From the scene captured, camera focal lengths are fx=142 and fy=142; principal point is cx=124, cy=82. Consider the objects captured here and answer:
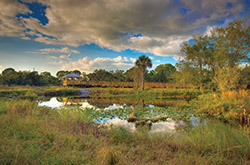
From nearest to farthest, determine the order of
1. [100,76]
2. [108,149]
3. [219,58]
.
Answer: [108,149]
[219,58]
[100,76]

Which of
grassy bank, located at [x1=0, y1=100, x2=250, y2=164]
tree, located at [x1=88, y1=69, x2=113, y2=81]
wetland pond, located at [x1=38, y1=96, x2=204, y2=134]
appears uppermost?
tree, located at [x1=88, y1=69, x2=113, y2=81]

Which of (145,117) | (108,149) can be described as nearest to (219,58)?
(145,117)

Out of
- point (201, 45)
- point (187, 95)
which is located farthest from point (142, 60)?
point (201, 45)

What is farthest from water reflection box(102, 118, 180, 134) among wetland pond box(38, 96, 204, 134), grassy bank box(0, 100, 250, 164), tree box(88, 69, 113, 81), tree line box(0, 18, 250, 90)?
tree box(88, 69, 113, 81)

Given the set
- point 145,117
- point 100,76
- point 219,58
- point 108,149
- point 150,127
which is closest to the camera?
point 108,149

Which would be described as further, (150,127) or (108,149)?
(150,127)

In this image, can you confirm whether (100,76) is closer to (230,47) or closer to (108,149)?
(230,47)

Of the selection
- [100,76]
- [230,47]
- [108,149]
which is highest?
[230,47]

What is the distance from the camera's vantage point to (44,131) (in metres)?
3.64

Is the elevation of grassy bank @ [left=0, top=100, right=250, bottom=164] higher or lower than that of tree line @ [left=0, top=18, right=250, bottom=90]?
lower

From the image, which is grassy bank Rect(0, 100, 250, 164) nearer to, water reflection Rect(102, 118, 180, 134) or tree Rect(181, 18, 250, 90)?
water reflection Rect(102, 118, 180, 134)

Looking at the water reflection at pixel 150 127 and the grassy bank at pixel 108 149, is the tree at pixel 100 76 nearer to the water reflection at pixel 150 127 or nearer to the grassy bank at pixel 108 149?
the water reflection at pixel 150 127

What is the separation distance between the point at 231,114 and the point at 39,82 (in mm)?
35636

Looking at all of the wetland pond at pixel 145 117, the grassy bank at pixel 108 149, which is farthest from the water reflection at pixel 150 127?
the grassy bank at pixel 108 149
